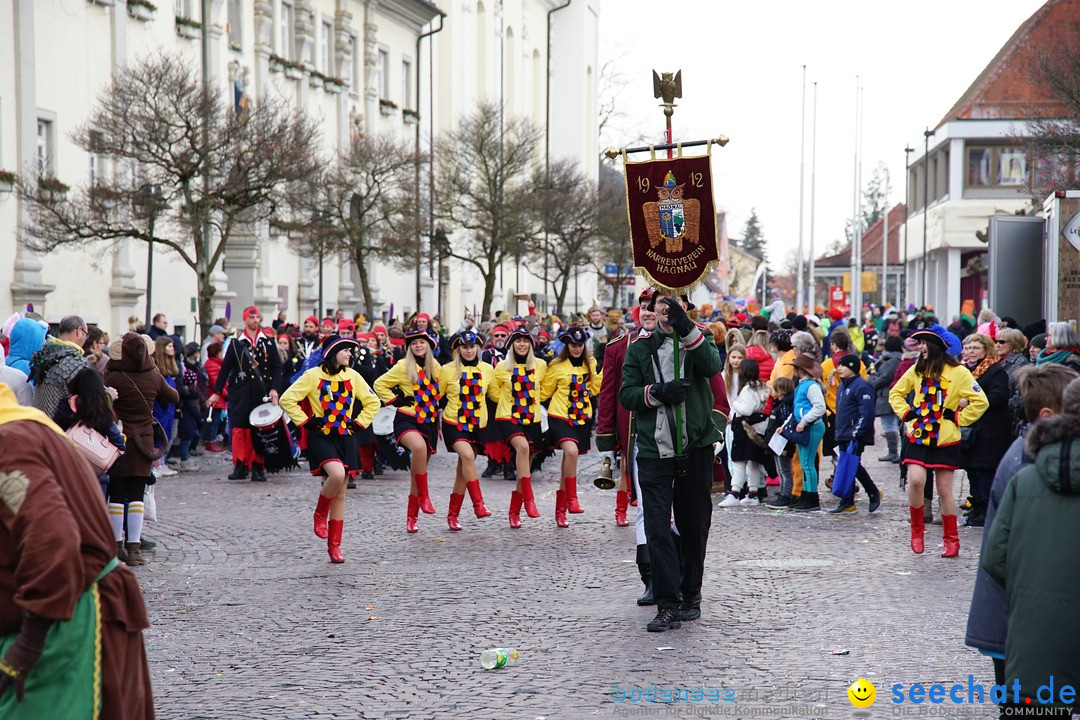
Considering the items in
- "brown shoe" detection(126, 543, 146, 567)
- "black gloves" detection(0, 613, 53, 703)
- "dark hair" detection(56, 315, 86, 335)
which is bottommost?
"brown shoe" detection(126, 543, 146, 567)

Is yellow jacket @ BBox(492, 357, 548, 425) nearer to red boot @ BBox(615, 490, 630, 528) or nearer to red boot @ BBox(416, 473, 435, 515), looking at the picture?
red boot @ BBox(416, 473, 435, 515)

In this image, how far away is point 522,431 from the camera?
1299 cm

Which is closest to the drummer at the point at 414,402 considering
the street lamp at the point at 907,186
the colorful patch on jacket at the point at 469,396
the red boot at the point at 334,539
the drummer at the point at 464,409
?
the drummer at the point at 464,409

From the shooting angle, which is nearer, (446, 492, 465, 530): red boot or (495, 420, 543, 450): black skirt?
(446, 492, 465, 530): red boot

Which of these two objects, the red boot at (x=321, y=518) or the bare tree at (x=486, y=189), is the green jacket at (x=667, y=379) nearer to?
the red boot at (x=321, y=518)

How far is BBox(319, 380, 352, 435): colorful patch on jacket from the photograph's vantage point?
11.1 metres

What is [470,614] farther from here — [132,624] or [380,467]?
[380,467]

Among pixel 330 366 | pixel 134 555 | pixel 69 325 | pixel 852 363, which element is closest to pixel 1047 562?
pixel 330 366

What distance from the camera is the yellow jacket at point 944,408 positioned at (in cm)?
1060

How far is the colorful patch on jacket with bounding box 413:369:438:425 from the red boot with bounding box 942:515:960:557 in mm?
4483

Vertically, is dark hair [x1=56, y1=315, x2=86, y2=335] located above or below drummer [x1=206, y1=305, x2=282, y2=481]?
above

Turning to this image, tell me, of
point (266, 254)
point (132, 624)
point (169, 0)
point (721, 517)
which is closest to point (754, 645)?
point (132, 624)

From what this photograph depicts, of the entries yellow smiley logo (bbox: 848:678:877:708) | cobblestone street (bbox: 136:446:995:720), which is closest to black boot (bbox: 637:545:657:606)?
cobblestone street (bbox: 136:446:995:720)

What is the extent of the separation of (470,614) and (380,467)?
957 centimetres
